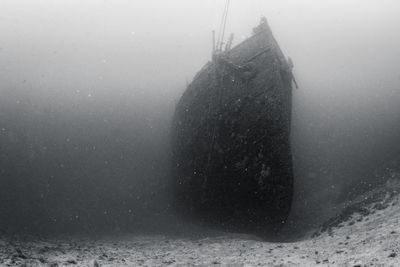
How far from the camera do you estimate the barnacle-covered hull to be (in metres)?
5.80

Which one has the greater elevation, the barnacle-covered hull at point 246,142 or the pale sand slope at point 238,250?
the barnacle-covered hull at point 246,142

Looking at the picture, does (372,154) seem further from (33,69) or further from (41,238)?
(33,69)

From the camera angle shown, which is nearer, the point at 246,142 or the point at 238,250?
the point at 238,250

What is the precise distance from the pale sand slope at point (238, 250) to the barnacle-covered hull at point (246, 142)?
67 cm

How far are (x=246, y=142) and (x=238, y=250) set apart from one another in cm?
206

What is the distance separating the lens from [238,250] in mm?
5164

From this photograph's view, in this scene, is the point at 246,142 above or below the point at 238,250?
above

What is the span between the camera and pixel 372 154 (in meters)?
7.91

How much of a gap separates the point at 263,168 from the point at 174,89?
883 cm

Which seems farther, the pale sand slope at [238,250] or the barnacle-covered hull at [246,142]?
the barnacle-covered hull at [246,142]

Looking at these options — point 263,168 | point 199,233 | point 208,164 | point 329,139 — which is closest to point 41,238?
point 199,233

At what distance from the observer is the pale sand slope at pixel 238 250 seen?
390 centimetres

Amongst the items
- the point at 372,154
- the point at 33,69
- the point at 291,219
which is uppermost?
the point at 33,69

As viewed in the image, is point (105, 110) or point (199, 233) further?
point (105, 110)
